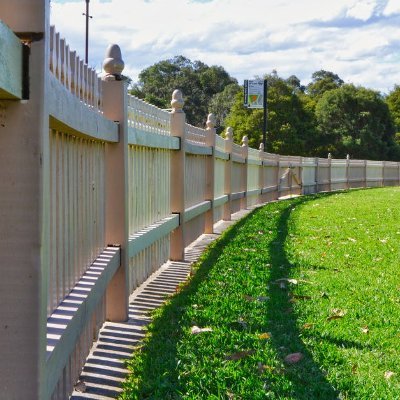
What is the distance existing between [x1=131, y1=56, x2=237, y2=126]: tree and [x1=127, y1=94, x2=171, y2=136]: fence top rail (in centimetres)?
5640

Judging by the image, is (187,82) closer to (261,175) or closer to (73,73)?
(261,175)

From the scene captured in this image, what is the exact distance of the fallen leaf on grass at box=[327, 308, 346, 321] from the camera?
4660 millimetres

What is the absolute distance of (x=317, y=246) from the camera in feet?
27.5

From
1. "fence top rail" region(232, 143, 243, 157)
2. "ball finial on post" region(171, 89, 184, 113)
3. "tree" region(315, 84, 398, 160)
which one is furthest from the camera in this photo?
"tree" region(315, 84, 398, 160)

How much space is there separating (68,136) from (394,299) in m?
3.07

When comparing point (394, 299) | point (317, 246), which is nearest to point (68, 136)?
point (394, 299)

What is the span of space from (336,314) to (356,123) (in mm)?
45871

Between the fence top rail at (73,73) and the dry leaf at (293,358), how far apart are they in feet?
5.97

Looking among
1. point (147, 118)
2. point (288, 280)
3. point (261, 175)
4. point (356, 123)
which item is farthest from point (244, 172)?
point (356, 123)

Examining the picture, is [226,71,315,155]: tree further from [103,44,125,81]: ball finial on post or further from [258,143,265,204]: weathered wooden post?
[103,44,125,81]: ball finial on post

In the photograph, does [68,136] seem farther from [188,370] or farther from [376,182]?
[376,182]

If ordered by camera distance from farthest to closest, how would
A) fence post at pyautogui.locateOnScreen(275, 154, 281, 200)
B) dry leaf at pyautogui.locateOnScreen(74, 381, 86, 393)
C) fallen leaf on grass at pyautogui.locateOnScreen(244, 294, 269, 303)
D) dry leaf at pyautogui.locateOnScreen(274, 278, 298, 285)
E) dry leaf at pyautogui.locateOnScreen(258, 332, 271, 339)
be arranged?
fence post at pyautogui.locateOnScreen(275, 154, 281, 200)
dry leaf at pyautogui.locateOnScreen(274, 278, 298, 285)
fallen leaf on grass at pyautogui.locateOnScreen(244, 294, 269, 303)
dry leaf at pyautogui.locateOnScreen(258, 332, 271, 339)
dry leaf at pyautogui.locateOnScreen(74, 381, 86, 393)

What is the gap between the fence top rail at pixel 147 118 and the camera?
549 centimetres

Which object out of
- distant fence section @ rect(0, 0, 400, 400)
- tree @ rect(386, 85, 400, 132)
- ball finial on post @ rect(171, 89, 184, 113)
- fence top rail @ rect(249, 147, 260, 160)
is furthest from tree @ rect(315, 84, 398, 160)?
distant fence section @ rect(0, 0, 400, 400)
